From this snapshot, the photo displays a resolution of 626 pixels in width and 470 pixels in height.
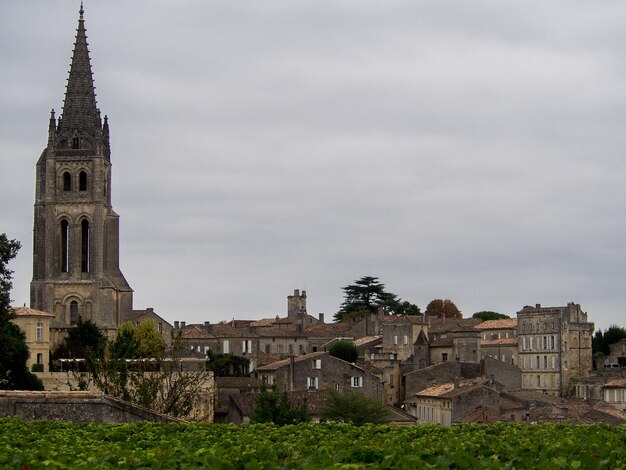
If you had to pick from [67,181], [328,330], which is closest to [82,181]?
[67,181]

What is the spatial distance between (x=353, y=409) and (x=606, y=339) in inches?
2870

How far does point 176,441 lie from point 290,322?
120m

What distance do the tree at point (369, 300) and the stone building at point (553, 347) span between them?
27.5m

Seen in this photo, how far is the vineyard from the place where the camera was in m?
13.1

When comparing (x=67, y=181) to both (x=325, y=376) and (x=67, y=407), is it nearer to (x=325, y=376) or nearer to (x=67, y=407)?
(x=325, y=376)

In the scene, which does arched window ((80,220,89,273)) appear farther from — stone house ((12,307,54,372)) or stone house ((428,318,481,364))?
stone house ((428,318,481,364))

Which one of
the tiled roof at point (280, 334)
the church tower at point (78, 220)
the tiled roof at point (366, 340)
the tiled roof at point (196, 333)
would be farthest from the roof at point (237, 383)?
the tiled roof at point (280, 334)

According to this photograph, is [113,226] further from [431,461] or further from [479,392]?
[431,461]

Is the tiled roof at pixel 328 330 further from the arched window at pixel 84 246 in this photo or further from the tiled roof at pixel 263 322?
the arched window at pixel 84 246

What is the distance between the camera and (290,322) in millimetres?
137750

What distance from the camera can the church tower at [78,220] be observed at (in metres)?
102

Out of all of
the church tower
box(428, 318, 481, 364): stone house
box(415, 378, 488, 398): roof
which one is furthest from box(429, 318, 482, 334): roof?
the church tower

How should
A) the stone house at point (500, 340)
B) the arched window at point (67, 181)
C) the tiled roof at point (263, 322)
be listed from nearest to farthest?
the arched window at point (67, 181) → the stone house at point (500, 340) → the tiled roof at point (263, 322)

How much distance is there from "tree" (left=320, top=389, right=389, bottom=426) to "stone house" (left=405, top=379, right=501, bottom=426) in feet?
19.7
